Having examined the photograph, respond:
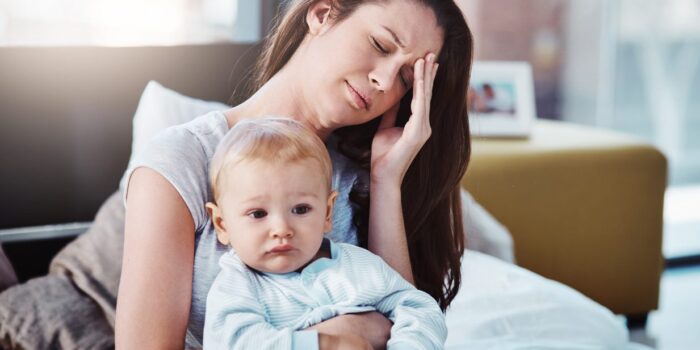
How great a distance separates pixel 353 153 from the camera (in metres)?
1.23

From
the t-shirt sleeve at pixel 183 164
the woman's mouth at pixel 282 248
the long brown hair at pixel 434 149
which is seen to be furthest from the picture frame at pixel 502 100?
the woman's mouth at pixel 282 248

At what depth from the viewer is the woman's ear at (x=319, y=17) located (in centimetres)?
112

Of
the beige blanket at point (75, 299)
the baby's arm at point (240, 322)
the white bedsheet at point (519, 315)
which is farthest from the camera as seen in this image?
the white bedsheet at point (519, 315)

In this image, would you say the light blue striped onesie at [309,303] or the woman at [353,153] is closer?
the light blue striped onesie at [309,303]

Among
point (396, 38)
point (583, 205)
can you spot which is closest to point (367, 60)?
point (396, 38)

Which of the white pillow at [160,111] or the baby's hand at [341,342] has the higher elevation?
the baby's hand at [341,342]

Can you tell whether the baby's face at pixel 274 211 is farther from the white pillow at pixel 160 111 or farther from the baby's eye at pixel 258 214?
Answer: the white pillow at pixel 160 111

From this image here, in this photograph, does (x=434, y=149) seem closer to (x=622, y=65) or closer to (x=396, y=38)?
(x=396, y=38)

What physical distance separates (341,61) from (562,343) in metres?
0.96

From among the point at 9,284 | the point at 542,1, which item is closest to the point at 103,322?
the point at 9,284

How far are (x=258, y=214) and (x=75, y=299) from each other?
95 cm

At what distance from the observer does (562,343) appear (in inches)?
71.5

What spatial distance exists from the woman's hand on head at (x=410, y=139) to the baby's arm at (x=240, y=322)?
0.25m

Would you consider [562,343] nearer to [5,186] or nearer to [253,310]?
[253,310]
